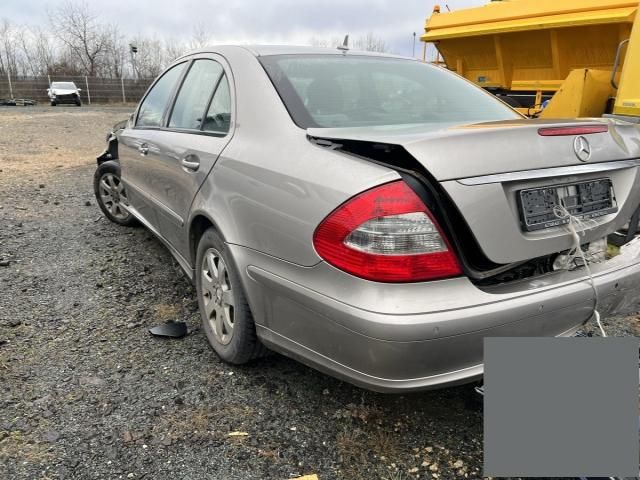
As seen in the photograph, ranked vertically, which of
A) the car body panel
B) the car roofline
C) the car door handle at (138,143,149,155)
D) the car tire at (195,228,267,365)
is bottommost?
the car tire at (195,228,267,365)

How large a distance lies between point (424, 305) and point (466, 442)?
2.71 ft

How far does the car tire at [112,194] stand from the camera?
516 centimetres

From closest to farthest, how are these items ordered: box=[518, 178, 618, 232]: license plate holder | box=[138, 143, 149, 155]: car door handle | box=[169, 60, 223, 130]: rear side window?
box=[518, 178, 618, 232]: license plate holder, box=[169, 60, 223, 130]: rear side window, box=[138, 143, 149, 155]: car door handle

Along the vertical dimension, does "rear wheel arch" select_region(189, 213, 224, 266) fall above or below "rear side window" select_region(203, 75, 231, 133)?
below

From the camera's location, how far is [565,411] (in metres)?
1.70

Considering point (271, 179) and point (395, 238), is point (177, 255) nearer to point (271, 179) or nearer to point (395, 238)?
point (271, 179)

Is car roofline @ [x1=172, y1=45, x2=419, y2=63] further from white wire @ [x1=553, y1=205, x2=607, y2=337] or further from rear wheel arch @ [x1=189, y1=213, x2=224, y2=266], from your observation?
white wire @ [x1=553, y1=205, x2=607, y2=337]

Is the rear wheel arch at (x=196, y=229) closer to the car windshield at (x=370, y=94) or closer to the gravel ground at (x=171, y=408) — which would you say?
the gravel ground at (x=171, y=408)

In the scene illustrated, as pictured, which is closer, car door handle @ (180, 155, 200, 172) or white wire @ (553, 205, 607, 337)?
white wire @ (553, 205, 607, 337)

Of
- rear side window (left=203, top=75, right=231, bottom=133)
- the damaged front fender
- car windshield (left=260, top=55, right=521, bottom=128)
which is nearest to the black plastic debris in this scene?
rear side window (left=203, top=75, right=231, bottom=133)

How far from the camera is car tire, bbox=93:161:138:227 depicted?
516 centimetres

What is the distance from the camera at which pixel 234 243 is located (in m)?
2.45

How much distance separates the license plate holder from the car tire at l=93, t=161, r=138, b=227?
160 inches

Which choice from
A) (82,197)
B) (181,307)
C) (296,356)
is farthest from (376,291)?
(82,197)
